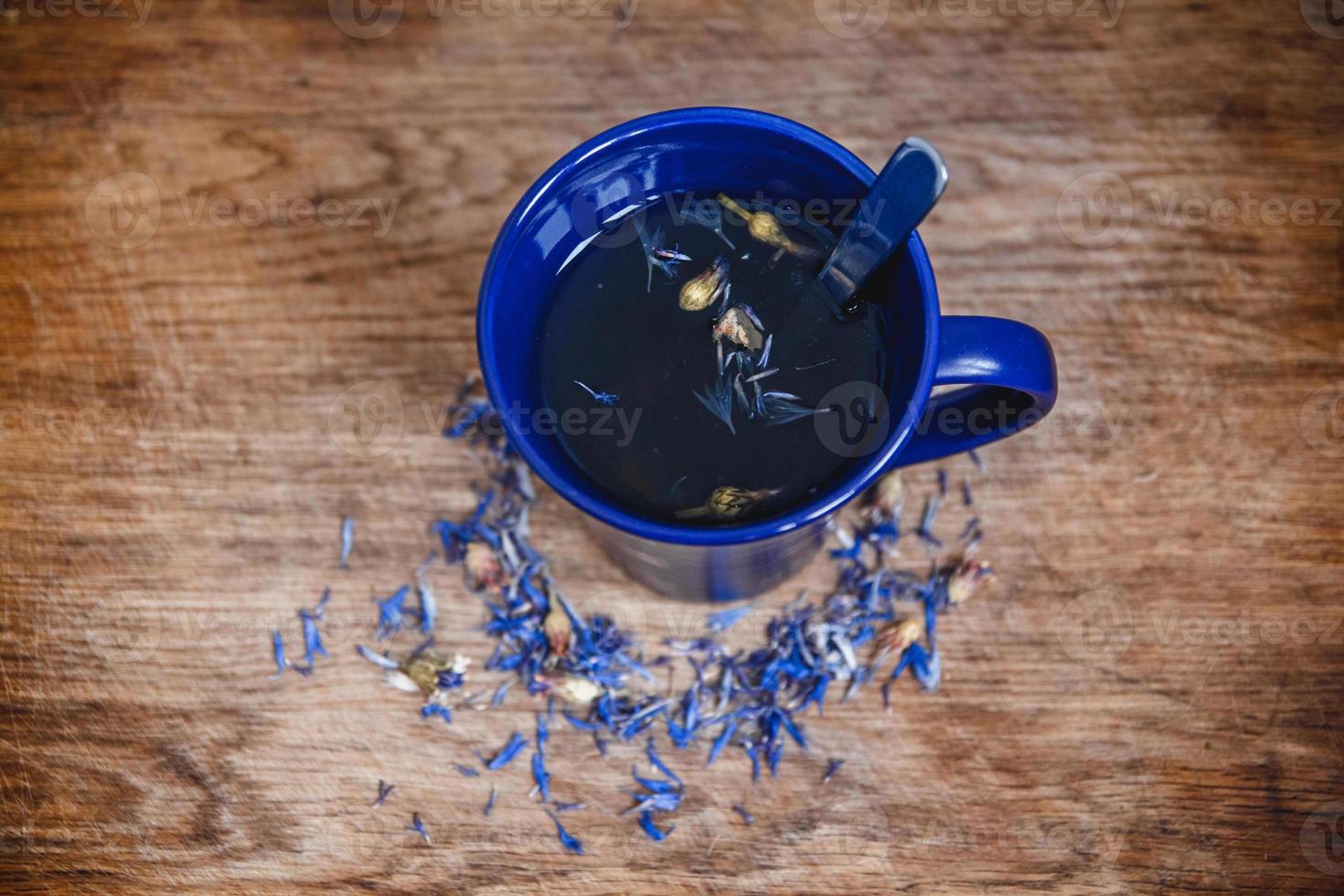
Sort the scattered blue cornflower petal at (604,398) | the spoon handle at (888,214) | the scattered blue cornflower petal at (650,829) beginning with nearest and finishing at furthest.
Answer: the spoon handle at (888,214), the scattered blue cornflower petal at (604,398), the scattered blue cornflower petal at (650,829)

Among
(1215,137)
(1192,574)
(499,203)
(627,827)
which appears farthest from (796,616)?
(1215,137)

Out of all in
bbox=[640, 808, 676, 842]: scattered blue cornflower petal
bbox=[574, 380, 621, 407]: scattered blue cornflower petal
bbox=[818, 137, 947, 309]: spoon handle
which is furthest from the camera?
bbox=[640, 808, 676, 842]: scattered blue cornflower petal

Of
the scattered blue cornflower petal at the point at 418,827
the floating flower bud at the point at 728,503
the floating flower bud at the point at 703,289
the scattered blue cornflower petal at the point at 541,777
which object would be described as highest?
the floating flower bud at the point at 703,289

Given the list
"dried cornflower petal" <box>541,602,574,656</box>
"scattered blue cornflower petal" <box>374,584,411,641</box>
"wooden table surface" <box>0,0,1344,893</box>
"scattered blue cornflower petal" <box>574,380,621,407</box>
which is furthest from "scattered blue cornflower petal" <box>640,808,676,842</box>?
"scattered blue cornflower petal" <box>574,380,621,407</box>

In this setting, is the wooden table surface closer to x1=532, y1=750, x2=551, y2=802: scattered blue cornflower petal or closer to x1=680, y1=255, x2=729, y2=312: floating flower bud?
x1=532, y1=750, x2=551, y2=802: scattered blue cornflower petal

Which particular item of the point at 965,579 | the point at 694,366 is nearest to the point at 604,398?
the point at 694,366

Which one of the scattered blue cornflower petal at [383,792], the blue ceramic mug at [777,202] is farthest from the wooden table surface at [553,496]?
the blue ceramic mug at [777,202]

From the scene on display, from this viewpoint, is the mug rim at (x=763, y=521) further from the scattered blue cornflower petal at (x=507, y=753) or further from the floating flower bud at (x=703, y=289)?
the scattered blue cornflower petal at (x=507, y=753)
